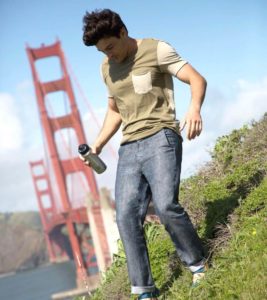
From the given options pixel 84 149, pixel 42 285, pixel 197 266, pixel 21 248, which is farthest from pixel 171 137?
pixel 21 248

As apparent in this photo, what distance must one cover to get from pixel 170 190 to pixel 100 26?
93 cm

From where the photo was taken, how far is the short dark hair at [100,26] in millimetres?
2857

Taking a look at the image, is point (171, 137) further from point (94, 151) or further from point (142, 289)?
point (142, 289)

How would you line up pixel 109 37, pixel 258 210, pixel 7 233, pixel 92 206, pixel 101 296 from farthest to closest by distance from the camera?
pixel 7 233 < pixel 92 206 < pixel 101 296 < pixel 258 210 < pixel 109 37

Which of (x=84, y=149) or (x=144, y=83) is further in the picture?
(x=84, y=149)

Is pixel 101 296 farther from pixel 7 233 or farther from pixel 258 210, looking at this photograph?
pixel 7 233

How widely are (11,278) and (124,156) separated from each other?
333 feet

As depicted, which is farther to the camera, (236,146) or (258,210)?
(236,146)

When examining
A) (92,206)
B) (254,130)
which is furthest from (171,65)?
(92,206)

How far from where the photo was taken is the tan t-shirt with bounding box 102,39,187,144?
9.75 ft

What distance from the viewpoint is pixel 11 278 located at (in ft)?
326

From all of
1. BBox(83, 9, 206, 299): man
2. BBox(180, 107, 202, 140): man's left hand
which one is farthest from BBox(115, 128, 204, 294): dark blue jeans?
BBox(180, 107, 202, 140): man's left hand

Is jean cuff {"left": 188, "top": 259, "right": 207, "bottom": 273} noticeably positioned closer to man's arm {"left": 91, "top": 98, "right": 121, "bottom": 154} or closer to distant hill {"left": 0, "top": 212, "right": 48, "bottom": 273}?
man's arm {"left": 91, "top": 98, "right": 121, "bottom": 154}

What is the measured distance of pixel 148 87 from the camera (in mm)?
2990
